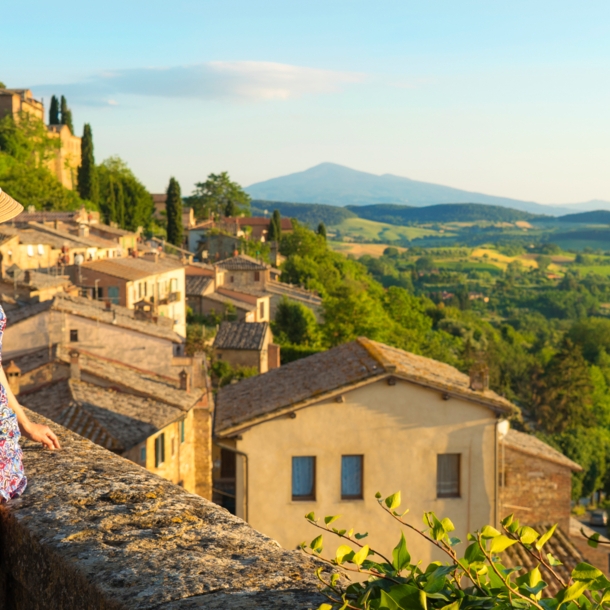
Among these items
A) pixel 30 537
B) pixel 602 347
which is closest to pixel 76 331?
pixel 30 537

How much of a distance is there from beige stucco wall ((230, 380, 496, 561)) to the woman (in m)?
10.7

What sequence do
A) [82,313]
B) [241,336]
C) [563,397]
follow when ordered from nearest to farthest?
[82,313]
[241,336]
[563,397]

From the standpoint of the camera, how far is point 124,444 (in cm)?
1368

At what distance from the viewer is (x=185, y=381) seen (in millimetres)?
19453

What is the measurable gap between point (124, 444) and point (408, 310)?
59.7 metres

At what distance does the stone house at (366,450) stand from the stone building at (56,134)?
6843 centimetres

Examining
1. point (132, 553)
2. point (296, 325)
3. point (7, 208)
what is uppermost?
point (7, 208)

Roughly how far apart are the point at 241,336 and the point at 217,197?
6436 cm

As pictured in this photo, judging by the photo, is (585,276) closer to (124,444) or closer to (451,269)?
(451,269)

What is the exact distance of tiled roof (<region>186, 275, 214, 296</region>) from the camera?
161 ft

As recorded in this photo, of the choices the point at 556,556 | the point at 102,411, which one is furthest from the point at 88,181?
the point at 556,556

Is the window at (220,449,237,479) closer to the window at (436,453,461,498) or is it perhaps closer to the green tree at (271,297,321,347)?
the window at (436,453,461,498)

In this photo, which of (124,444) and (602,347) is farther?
(602,347)

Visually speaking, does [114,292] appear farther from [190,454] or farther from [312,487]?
[312,487]
